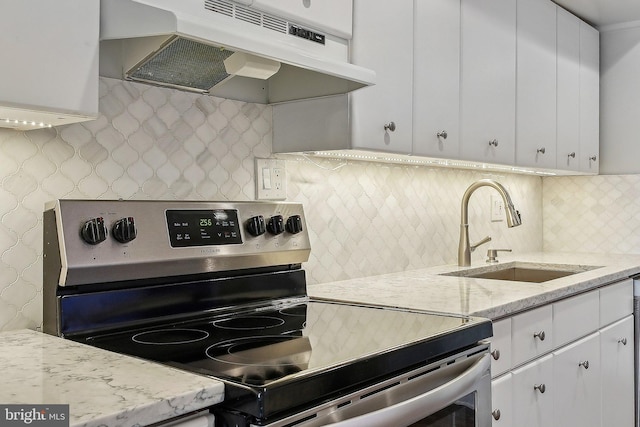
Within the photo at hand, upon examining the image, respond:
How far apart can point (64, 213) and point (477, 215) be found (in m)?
2.15

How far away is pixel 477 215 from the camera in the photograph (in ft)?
9.89

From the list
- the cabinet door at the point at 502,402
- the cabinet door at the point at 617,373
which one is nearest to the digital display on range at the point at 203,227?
the cabinet door at the point at 502,402

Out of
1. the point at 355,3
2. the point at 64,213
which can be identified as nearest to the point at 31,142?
the point at 64,213

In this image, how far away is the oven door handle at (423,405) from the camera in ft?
3.52

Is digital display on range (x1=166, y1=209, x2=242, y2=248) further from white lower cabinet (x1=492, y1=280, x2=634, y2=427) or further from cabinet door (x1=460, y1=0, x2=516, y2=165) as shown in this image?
cabinet door (x1=460, y1=0, x2=516, y2=165)

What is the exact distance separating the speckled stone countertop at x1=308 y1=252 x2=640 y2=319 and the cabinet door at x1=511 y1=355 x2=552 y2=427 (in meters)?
0.20

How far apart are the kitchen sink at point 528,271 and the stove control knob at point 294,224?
113 centimetres

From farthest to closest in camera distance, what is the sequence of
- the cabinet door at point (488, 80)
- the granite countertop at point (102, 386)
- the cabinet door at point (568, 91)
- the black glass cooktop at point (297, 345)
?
the cabinet door at point (568, 91) < the cabinet door at point (488, 80) < the black glass cooktop at point (297, 345) < the granite countertop at point (102, 386)

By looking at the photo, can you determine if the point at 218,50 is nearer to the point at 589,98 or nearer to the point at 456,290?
the point at 456,290

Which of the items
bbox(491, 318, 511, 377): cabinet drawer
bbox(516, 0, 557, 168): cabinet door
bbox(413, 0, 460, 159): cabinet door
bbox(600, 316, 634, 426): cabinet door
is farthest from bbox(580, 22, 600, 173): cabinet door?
bbox(491, 318, 511, 377): cabinet drawer

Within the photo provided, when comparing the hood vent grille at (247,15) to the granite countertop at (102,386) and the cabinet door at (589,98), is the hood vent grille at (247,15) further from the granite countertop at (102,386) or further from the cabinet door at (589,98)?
the cabinet door at (589,98)

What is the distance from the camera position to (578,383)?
7.46 feet

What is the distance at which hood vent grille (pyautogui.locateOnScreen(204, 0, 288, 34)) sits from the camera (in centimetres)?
142

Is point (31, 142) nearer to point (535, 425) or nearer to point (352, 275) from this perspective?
point (352, 275)
